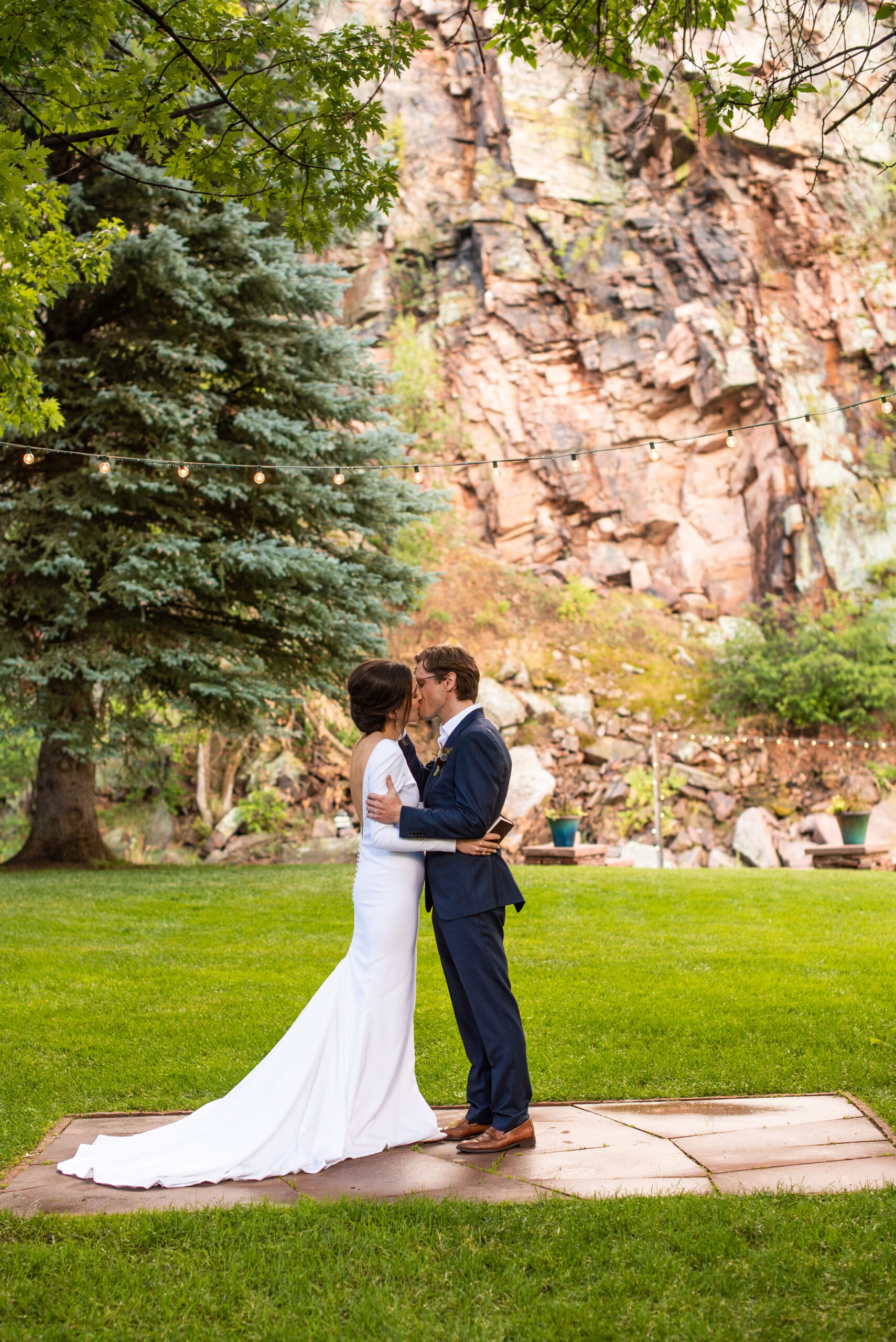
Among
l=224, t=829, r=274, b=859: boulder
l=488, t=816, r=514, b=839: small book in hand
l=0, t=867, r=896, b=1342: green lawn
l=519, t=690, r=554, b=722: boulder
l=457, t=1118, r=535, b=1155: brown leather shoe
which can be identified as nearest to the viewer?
l=0, t=867, r=896, b=1342: green lawn

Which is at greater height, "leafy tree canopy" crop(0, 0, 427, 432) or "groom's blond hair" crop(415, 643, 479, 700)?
"leafy tree canopy" crop(0, 0, 427, 432)

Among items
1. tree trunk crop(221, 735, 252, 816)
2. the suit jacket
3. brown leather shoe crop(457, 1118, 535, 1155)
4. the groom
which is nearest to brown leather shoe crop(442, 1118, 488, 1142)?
the groom

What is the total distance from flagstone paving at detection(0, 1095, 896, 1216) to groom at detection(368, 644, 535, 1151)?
0.20 m

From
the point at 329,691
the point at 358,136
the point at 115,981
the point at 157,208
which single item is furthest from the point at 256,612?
the point at 358,136

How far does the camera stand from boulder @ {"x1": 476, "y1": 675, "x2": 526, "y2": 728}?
736 inches

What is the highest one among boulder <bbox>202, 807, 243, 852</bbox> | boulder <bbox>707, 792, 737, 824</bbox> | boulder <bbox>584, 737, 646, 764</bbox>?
boulder <bbox>584, 737, 646, 764</bbox>

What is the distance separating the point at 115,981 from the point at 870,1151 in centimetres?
482

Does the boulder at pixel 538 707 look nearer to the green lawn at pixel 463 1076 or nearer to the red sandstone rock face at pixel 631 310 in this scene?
the red sandstone rock face at pixel 631 310

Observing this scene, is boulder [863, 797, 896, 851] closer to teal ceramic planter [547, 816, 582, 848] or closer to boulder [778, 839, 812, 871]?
boulder [778, 839, 812, 871]

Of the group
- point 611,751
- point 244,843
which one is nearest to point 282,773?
point 244,843

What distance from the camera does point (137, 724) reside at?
1208 centimetres

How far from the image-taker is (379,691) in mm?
3820

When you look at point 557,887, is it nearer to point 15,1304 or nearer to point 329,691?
point 329,691

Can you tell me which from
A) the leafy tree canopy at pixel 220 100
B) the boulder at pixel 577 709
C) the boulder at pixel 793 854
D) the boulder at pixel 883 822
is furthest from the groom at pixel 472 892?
the boulder at pixel 577 709
